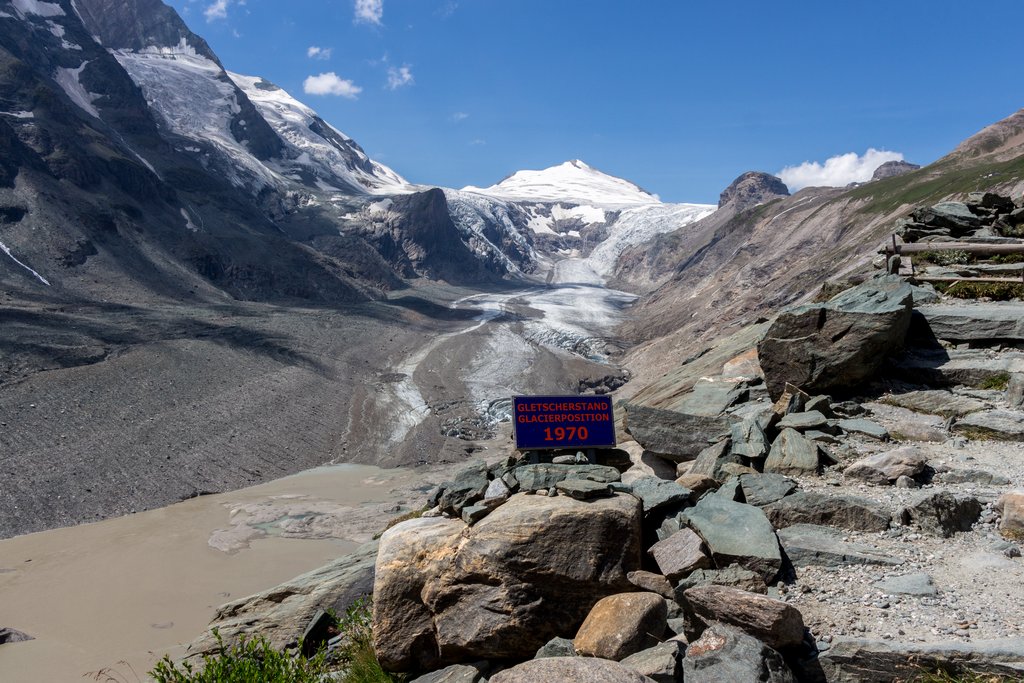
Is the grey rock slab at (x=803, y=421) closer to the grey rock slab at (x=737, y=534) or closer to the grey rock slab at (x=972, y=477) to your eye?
the grey rock slab at (x=972, y=477)

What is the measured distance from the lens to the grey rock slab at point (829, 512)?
23.8 feet

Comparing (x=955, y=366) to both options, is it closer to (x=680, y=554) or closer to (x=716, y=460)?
(x=716, y=460)

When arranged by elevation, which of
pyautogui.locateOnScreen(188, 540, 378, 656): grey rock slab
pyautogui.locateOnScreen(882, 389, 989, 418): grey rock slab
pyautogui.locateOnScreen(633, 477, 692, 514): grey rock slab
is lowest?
pyautogui.locateOnScreen(188, 540, 378, 656): grey rock slab

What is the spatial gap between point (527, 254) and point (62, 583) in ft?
568

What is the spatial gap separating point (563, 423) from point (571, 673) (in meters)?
4.51

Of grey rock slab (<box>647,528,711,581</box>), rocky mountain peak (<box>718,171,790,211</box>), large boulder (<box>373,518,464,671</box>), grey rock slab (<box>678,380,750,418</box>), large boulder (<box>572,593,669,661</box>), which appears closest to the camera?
large boulder (<box>572,593,669,661</box>)

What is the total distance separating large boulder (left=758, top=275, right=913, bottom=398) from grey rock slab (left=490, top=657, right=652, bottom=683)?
7.64 metres

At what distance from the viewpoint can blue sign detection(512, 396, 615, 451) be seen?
9.41 metres

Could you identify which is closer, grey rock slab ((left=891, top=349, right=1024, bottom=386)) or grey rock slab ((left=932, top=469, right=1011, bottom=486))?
grey rock slab ((left=932, top=469, right=1011, bottom=486))

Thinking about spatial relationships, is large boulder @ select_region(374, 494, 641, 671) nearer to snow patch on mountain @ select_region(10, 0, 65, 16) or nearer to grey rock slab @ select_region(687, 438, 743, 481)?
grey rock slab @ select_region(687, 438, 743, 481)

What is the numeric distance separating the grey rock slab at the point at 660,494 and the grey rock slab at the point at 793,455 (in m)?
1.65

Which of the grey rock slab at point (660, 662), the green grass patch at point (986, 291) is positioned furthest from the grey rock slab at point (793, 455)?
the green grass patch at point (986, 291)

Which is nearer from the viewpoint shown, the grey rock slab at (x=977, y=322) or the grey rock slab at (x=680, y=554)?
the grey rock slab at (x=680, y=554)

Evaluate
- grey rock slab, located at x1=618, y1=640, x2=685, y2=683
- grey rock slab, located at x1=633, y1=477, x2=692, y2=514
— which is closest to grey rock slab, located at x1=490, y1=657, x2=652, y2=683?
grey rock slab, located at x1=618, y1=640, x2=685, y2=683
